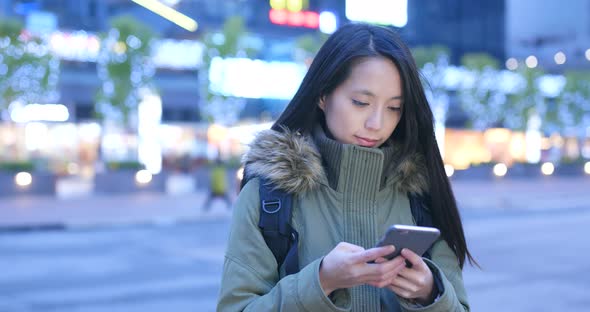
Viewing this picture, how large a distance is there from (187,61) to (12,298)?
99.5 feet

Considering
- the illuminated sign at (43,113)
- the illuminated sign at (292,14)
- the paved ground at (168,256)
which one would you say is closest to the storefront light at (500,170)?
the illuminated sign at (292,14)

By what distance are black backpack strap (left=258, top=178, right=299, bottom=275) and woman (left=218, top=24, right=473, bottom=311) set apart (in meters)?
0.03

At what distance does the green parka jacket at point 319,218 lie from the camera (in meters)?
1.85

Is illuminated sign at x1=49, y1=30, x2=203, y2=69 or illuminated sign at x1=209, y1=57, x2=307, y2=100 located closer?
illuminated sign at x1=209, y1=57, x2=307, y2=100

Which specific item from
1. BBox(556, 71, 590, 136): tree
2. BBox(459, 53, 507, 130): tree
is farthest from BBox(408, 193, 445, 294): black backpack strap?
BBox(556, 71, 590, 136): tree

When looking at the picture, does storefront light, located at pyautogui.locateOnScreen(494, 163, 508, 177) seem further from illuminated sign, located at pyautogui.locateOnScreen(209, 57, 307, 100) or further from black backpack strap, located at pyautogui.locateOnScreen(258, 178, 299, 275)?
black backpack strap, located at pyautogui.locateOnScreen(258, 178, 299, 275)

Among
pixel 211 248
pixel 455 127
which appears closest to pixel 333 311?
pixel 211 248

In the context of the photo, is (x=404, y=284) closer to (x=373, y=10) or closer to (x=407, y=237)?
(x=407, y=237)

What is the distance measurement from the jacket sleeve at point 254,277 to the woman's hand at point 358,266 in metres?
0.07

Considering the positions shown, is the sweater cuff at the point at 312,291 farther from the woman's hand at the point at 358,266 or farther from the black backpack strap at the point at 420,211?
the black backpack strap at the point at 420,211

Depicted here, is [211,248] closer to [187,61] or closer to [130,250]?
[130,250]

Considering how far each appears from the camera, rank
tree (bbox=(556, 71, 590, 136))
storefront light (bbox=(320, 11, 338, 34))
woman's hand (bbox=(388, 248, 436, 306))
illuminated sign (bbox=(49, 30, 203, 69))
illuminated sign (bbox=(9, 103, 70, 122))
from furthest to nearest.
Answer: tree (bbox=(556, 71, 590, 136))
storefront light (bbox=(320, 11, 338, 34))
illuminated sign (bbox=(49, 30, 203, 69))
illuminated sign (bbox=(9, 103, 70, 122))
woman's hand (bbox=(388, 248, 436, 306))

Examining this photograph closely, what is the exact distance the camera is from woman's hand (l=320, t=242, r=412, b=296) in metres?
1.66

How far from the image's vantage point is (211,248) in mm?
12664
